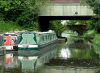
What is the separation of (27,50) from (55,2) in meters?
23.7

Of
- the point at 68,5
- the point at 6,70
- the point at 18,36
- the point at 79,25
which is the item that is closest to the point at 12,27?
the point at 68,5

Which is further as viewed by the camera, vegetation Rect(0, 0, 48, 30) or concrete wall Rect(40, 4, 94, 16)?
concrete wall Rect(40, 4, 94, 16)

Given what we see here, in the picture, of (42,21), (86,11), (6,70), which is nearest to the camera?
(6,70)

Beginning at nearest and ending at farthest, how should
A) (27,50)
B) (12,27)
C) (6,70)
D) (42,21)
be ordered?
(6,70), (27,50), (12,27), (42,21)

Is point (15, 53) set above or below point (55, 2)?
below

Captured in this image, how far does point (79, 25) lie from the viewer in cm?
→ 9919

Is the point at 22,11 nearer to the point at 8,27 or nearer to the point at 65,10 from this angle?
the point at 8,27

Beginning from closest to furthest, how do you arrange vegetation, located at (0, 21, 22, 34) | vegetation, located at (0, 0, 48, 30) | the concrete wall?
vegetation, located at (0, 21, 22, 34), vegetation, located at (0, 0, 48, 30), the concrete wall

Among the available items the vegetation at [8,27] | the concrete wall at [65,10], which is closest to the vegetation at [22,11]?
the vegetation at [8,27]

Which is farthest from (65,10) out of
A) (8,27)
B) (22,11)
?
(8,27)

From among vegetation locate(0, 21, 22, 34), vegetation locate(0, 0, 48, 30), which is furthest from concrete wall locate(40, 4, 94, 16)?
vegetation locate(0, 21, 22, 34)

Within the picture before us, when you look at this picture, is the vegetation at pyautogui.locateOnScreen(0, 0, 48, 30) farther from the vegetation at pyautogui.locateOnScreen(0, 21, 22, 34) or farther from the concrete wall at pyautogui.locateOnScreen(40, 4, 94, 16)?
the concrete wall at pyautogui.locateOnScreen(40, 4, 94, 16)

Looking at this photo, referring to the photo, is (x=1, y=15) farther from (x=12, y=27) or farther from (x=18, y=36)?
(x=18, y=36)

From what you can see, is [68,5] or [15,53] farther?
[68,5]
